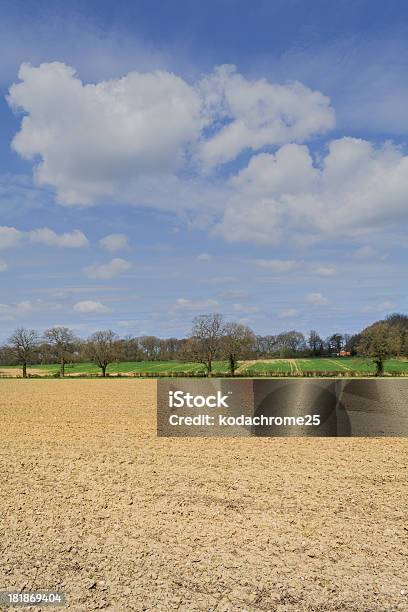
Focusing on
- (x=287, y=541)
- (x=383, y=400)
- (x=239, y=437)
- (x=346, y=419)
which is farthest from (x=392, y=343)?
(x=287, y=541)

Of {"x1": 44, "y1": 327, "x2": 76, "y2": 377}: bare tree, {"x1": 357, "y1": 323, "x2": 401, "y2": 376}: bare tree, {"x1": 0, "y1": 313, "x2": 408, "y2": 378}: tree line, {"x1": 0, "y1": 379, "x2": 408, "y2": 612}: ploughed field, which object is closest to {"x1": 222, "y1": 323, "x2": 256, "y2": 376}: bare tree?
{"x1": 0, "y1": 313, "x2": 408, "y2": 378}: tree line

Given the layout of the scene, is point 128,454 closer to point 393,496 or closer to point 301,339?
point 393,496

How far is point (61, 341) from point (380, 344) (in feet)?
179

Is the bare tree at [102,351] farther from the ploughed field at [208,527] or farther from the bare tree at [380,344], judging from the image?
the ploughed field at [208,527]

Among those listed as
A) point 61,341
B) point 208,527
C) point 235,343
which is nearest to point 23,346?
point 61,341

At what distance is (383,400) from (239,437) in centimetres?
1313

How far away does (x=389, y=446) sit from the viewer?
50.3 feet

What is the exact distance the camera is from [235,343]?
220 feet

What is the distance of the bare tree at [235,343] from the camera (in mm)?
66875

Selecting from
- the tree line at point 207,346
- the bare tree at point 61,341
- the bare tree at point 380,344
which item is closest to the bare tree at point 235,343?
the tree line at point 207,346

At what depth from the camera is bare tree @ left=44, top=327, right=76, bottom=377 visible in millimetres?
81812

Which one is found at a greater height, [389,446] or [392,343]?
[392,343]

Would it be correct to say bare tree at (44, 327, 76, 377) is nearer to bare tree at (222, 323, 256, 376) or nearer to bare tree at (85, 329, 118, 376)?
→ bare tree at (85, 329, 118, 376)

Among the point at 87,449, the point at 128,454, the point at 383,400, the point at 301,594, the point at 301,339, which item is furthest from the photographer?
the point at 301,339
